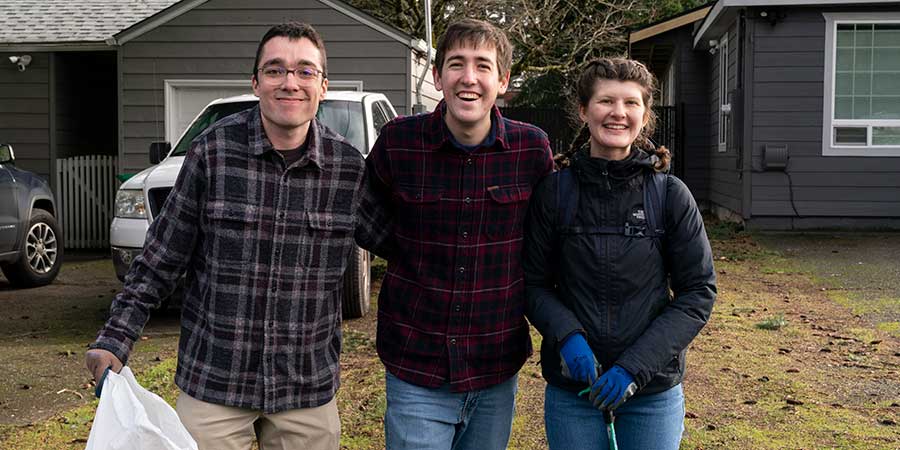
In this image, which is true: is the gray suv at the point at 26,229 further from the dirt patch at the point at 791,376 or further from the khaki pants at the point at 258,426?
the khaki pants at the point at 258,426

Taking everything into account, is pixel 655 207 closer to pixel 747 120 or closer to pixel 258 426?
pixel 258 426

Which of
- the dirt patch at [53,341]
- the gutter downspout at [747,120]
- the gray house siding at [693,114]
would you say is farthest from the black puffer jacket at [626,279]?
the gray house siding at [693,114]

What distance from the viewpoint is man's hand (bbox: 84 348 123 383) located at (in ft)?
9.30

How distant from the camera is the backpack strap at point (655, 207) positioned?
298 cm

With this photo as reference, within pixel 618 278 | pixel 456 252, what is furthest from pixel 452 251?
pixel 618 278

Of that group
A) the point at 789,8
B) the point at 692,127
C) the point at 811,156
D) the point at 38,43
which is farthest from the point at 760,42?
the point at 38,43

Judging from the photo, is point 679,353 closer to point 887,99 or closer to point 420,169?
point 420,169

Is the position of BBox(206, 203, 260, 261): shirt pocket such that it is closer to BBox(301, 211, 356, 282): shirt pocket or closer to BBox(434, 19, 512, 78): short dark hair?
BBox(301, 211, 356, 282): shirt pocket

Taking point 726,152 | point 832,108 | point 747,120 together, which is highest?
point 832,108

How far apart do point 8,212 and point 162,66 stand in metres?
4.30

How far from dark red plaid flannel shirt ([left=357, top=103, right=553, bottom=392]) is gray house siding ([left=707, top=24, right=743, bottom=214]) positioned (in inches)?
457

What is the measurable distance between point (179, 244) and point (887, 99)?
12.8m

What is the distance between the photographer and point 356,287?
8.02m

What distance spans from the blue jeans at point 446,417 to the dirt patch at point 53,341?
3.29 metres
